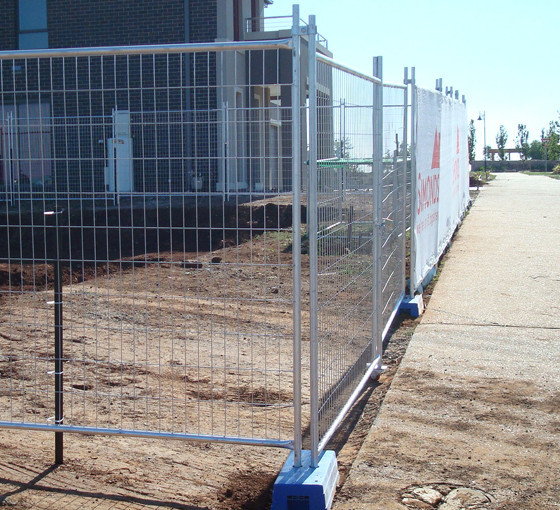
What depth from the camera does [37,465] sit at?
14.3 ft

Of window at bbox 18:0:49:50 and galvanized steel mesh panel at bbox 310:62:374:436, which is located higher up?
window at bbox 18:0:49:50

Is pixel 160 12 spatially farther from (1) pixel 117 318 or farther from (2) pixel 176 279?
(1) pixel 117 318

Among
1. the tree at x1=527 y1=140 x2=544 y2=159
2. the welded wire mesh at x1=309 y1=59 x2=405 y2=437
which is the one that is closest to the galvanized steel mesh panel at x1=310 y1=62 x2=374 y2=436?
the welded wire mesh at x1=309 y1=59 x2=405 y2=437

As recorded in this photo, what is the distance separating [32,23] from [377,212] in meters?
20.0

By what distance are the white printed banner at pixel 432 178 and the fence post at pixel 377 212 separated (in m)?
2.24

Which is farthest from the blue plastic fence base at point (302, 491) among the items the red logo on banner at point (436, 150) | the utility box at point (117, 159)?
the red logo on banner at point (436, 150)

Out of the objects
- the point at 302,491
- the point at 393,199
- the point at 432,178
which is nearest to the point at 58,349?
the point at 302,491

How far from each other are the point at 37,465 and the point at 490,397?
323 cm

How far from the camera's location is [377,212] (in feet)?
18.7

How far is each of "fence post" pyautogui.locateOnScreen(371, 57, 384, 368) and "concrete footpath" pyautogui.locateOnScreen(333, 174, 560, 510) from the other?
1.39ft

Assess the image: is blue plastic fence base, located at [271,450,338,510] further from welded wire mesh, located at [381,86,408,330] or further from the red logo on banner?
the red logo on banner

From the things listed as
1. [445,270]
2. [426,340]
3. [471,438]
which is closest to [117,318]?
[426,340]

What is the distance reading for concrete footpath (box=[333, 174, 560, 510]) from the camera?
402 cm

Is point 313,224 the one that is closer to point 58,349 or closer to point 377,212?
point 58,349
